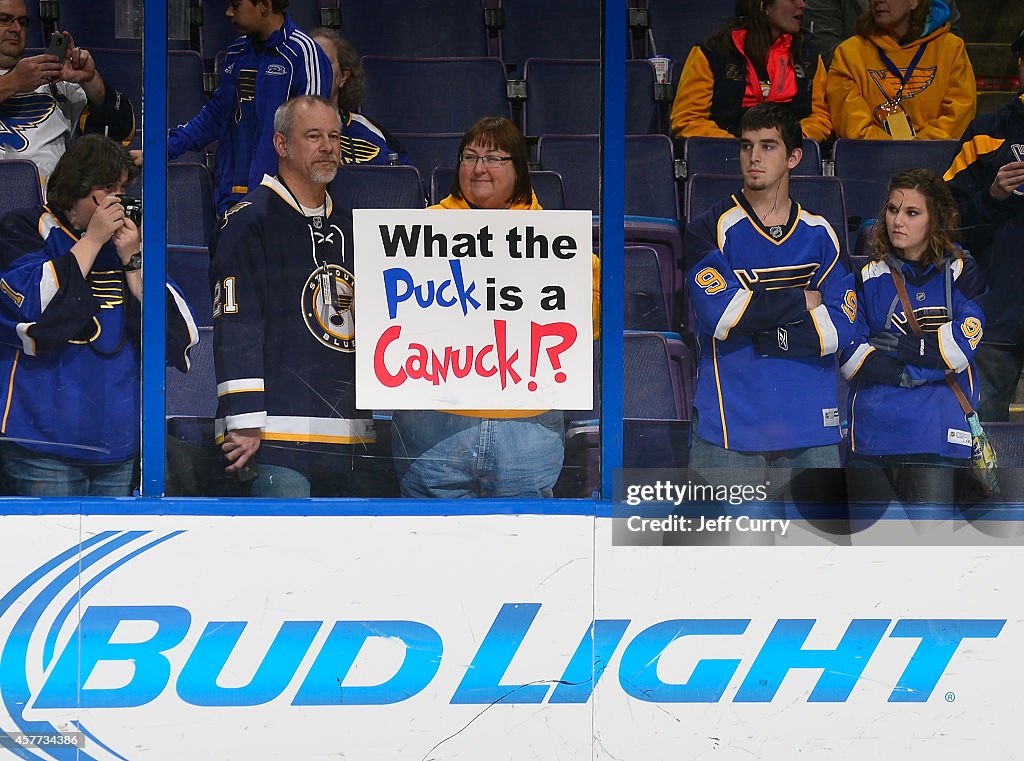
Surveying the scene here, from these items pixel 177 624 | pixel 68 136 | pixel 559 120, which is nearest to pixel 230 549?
pixel 177 624

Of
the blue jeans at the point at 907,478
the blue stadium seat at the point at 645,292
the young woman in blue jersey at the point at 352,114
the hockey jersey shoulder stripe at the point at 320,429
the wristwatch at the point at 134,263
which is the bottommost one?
the blue jeans at the point at 907,478

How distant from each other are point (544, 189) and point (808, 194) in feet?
2.61

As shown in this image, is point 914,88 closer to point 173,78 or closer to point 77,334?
point 173,78

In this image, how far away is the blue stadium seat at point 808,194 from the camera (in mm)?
3119

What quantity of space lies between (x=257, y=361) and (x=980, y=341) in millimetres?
2138

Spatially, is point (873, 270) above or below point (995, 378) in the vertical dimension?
above

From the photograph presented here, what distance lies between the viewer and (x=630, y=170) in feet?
9.98

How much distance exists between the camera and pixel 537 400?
301cm

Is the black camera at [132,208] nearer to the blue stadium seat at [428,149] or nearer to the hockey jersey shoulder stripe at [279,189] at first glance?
the hockey jersey shoulder stripe at [279,189]

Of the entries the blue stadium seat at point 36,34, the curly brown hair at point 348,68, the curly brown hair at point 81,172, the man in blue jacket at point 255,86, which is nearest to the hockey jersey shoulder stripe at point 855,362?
the curly brown hair at point 348,68

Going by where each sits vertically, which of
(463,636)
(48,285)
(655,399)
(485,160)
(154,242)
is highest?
(485,160)

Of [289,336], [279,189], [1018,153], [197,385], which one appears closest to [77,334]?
[197,385]

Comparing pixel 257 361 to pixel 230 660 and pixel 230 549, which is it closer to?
pixel 230 549

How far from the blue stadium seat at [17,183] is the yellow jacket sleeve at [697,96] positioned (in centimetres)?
187
